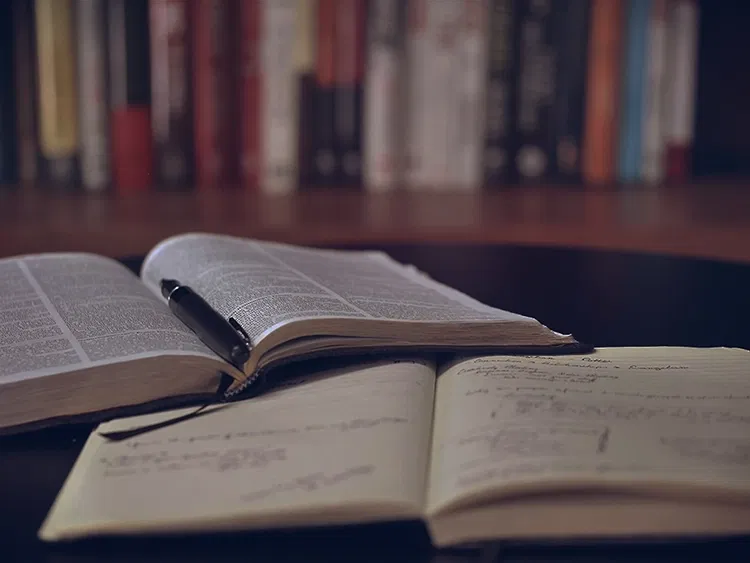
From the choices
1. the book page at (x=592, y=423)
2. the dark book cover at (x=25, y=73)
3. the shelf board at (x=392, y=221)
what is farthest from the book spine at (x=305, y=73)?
the book page at (x=592, y=423)

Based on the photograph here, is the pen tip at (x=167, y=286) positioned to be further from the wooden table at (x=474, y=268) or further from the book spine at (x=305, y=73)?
the book spine at (x=305, y=73)

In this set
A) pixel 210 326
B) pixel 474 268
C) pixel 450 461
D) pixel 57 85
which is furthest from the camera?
pixel 57 85

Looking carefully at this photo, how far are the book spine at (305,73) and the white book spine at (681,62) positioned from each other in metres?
0.51

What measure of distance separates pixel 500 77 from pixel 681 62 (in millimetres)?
266

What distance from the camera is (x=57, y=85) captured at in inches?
52.6

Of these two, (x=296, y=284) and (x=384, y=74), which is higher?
(x=384, y=74)

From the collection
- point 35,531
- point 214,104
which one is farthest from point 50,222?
point 35,531

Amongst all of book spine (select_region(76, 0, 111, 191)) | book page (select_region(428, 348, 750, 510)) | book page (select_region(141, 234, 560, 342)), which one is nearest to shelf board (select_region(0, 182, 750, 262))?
book spine (select_region(76, 0, 111, 191))

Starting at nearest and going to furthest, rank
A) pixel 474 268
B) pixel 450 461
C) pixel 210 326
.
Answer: pixel 450 461 < pixel 210 326 < pixel 474 268

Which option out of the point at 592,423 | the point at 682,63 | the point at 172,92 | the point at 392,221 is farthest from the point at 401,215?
the point at 592,423

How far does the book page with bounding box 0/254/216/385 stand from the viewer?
48 centimetres

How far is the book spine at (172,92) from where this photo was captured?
4.36 feet

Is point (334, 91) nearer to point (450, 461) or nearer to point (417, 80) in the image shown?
point (417, 80)

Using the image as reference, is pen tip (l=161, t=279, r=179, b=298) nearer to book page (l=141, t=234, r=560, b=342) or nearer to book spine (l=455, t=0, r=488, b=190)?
book page (l=141, t=234, r=560, b=342)
